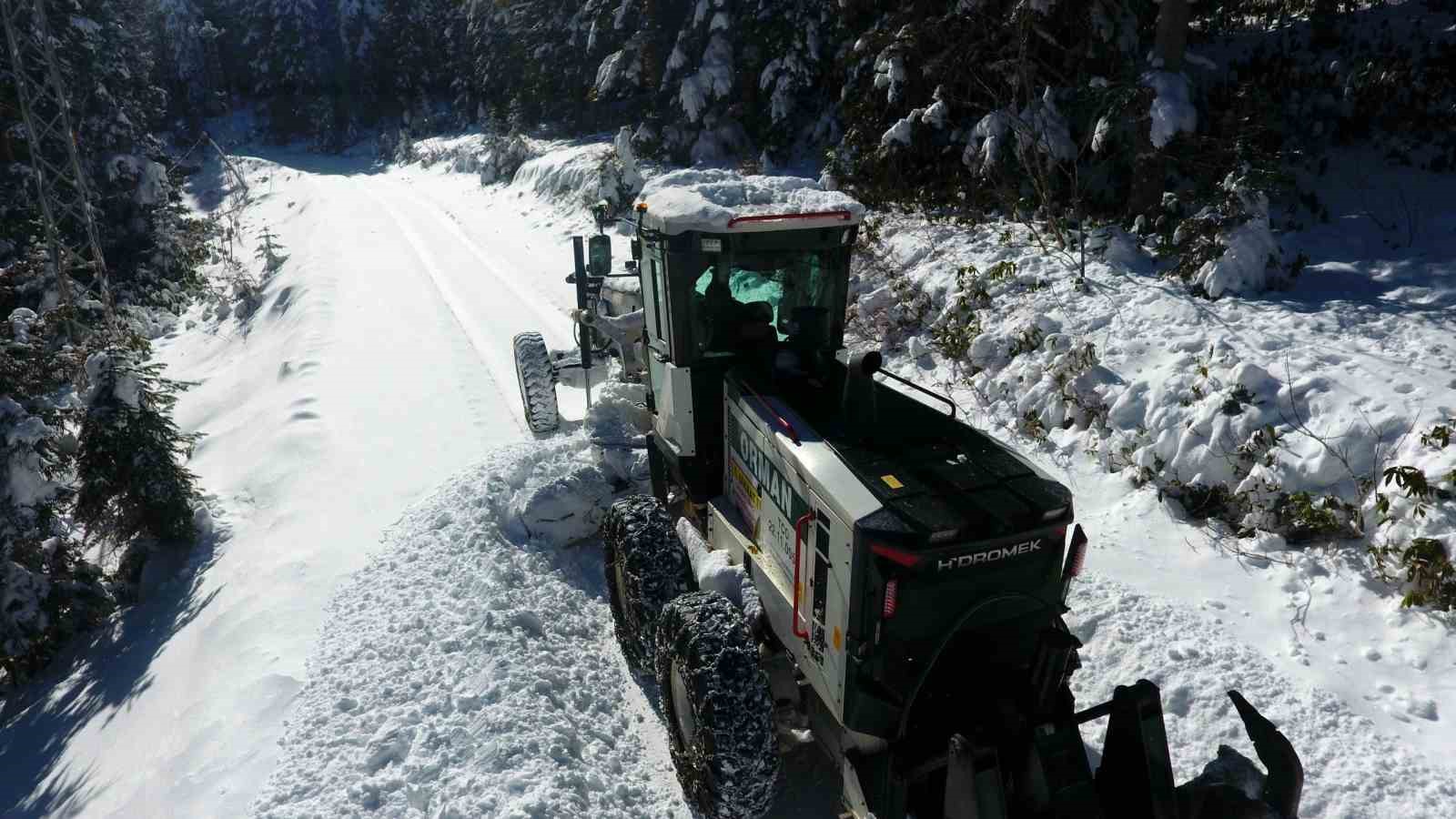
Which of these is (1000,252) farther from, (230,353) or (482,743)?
(230,353)

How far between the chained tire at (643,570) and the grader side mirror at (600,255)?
3.34 meters

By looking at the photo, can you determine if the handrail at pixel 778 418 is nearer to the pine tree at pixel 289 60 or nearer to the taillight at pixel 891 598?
the taillight at pixel 891 598

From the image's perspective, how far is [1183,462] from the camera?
23.4ft

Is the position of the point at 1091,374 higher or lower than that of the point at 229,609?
higher

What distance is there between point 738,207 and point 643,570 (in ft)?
8.31

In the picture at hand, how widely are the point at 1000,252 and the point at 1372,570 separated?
22.0ft

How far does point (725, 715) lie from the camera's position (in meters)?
4.33

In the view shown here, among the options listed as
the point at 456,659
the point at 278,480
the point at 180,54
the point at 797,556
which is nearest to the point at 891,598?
the point at 797,556

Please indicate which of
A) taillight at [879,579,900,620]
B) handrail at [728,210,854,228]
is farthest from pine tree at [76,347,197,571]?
taillight at [879,579,900,620]

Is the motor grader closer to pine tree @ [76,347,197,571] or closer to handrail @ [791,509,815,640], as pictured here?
handrail @ [791,509,815,640]

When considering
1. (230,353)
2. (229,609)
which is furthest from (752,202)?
(230,353)

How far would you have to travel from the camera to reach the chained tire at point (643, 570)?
5609 millimetres

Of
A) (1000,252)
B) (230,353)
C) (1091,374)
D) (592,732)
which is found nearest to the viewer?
(592,732)

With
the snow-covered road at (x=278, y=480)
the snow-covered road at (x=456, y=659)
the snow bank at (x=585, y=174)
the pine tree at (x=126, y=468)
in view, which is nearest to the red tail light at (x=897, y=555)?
the snow-covered road at (x=456, y=659)
